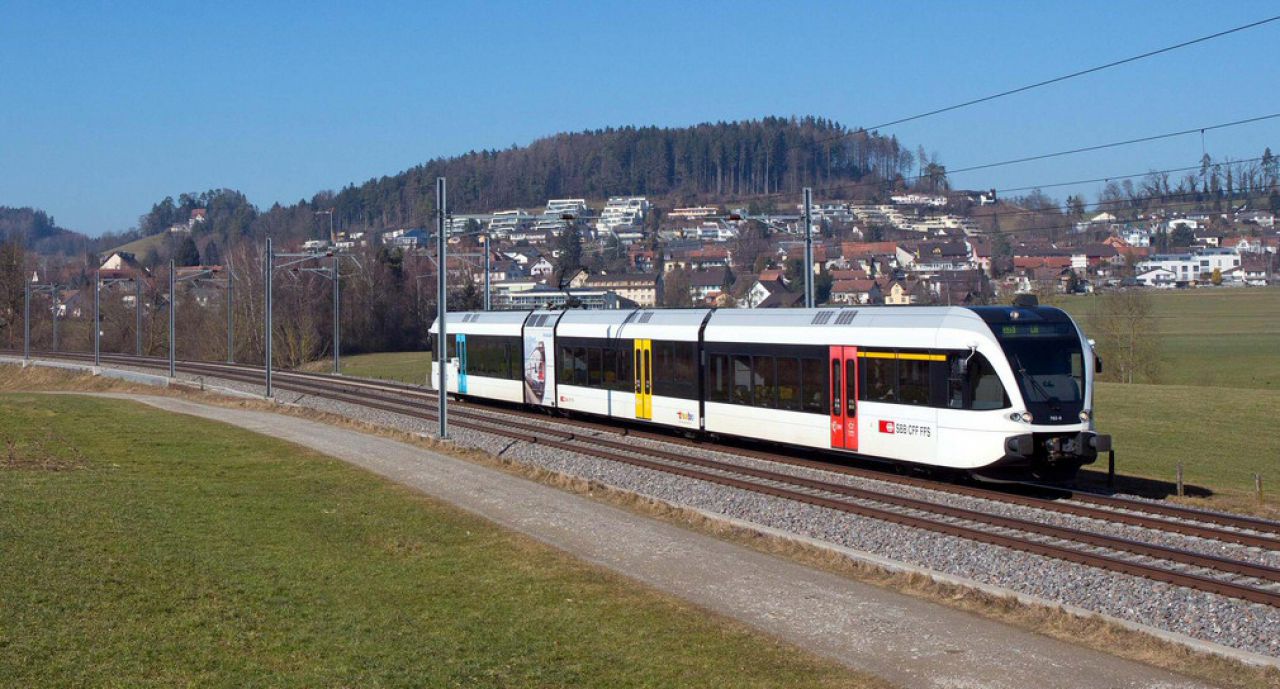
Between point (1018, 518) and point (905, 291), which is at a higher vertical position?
point (905, 291)

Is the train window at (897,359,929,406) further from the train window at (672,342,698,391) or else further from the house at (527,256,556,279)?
the house at (527,256,556,279)

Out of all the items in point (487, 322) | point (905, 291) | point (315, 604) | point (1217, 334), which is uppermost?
point (905, 291)

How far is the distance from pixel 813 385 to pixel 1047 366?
18.3 ft

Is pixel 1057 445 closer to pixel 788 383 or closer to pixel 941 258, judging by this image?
pixel 788 383

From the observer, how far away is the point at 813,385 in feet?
82.4

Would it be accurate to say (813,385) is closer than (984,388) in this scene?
No

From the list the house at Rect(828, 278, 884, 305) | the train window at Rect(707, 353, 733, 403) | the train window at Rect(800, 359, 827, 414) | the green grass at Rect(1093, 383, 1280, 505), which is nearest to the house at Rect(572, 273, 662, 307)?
the house at Rect(828, 278, 884, 305)

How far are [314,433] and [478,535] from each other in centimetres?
1831

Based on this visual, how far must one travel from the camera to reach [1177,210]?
5487 inches

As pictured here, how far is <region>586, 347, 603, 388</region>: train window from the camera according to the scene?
3444cm

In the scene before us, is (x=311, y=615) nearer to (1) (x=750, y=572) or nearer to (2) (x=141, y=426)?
(1) (x=750, y=572)

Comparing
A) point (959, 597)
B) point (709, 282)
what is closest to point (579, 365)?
point (959, 597)

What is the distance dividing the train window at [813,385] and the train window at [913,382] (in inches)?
98.1

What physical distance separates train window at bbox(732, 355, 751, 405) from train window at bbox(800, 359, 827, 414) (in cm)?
223
